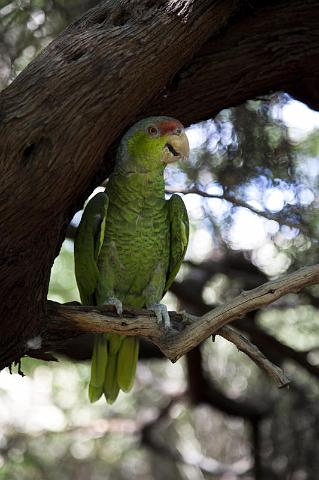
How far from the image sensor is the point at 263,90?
96.3 inches

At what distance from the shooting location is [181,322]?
2160mm

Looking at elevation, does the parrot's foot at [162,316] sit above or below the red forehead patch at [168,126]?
below

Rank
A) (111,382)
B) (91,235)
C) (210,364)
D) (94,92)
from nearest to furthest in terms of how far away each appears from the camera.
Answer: (94,92), (91,235), (111,382), (210,364)

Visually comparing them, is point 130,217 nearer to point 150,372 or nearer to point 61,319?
point 61,319

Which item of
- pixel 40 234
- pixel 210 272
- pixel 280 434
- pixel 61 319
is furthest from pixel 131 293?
pixel 280 434

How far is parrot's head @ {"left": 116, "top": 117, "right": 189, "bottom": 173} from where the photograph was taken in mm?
2225

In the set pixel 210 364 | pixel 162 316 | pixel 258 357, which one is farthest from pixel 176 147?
pixel 210 364

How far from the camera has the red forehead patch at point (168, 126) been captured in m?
2.22

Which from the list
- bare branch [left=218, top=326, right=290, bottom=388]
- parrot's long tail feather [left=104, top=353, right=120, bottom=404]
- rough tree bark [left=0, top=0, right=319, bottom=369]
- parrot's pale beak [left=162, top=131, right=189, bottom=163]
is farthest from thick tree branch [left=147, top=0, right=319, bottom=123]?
parrot's long tail feather [left=104, top=353, right=120, bottom=404]

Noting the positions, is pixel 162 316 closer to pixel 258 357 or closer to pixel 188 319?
pixel 188 319

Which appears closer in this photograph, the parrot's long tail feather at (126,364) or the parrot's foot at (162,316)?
the parrot's foot at (162,316)

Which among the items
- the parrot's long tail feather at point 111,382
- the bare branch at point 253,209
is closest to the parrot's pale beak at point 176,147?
the bare branch at point 253,209

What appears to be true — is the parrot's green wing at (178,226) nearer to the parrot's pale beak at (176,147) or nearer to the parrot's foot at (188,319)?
the parrot's pale beak at (176,147)

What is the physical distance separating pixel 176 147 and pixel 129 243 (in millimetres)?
390
